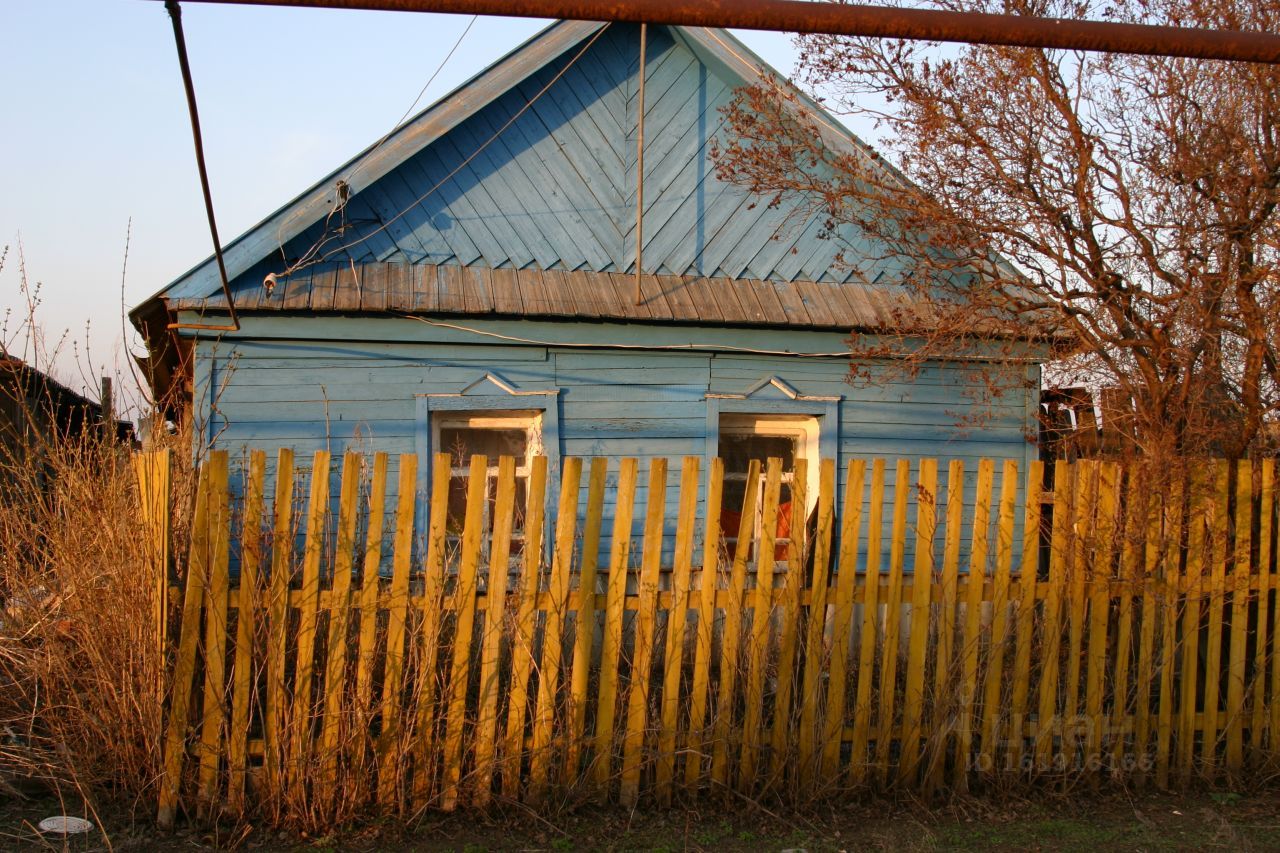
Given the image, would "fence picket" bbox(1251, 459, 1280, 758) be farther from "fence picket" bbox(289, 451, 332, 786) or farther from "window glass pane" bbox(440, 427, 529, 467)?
"window glass pane" bbox(440, 427, 529, 467)

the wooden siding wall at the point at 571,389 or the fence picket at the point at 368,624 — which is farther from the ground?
the wooden siding wall at the point at 571,389

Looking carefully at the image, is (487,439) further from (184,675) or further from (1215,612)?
(1215,612)

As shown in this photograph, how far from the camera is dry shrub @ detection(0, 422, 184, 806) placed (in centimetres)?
453

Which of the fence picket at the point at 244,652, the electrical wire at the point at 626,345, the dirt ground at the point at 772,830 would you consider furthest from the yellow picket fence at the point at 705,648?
the electrical wire at the point at 626,345

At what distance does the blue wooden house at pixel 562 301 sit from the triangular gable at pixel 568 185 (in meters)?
0.02

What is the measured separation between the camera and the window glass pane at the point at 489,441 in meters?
8.30

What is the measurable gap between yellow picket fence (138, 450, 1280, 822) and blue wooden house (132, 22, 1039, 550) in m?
2.89

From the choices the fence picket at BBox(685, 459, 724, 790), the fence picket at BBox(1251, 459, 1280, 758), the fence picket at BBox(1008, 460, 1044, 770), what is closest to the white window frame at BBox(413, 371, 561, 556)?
the fence picket at BBox(685, 459, 724, 790)

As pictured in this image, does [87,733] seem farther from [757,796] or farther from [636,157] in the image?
[636,157]

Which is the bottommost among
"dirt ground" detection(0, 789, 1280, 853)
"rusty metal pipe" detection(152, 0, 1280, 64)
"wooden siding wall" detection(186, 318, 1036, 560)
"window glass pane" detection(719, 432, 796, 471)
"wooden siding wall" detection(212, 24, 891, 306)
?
"dirt ground" detection(0, 789, 1280, 853)

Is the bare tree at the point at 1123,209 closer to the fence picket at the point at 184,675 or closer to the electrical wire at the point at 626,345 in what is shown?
the electrical wire at the point at 626,345

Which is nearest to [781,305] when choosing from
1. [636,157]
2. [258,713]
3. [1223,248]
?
[636,157]

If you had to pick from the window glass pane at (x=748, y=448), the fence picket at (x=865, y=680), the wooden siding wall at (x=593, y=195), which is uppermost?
the wooden siding wall at (x=593, y=195)

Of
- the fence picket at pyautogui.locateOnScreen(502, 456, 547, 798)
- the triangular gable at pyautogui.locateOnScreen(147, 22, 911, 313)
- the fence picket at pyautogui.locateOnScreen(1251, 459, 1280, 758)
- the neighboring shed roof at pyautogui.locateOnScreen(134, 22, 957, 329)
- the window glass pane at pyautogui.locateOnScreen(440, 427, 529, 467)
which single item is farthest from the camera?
the window glass pane at pyautogui.locateOnScreen(440, 427, 529, 467)
